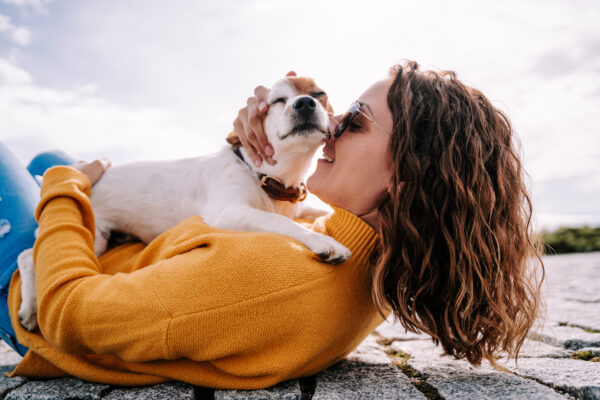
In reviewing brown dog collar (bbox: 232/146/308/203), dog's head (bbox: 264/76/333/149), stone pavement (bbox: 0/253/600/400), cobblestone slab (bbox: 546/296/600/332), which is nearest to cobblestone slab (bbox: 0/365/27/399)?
Answer: stone pavement (bbox: 0/253/600/400)

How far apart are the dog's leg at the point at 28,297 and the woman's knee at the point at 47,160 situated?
1188 mm

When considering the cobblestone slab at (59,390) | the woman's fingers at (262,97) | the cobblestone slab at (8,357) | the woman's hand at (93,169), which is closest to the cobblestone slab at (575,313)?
the woman's fingers at (262,97)

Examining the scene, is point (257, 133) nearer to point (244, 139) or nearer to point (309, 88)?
point (244, 139)

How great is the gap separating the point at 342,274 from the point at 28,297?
1.27m

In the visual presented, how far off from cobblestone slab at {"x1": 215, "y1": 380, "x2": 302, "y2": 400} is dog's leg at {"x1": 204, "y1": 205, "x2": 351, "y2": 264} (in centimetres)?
45

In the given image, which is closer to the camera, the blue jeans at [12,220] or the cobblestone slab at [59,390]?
the cobblestone slab at [59,390]

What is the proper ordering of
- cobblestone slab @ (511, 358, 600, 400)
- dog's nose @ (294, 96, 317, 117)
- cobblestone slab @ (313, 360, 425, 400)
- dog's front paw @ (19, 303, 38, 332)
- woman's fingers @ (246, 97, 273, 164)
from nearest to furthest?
cobblestone slab @ (511, 358, 600, 400), cobblestone slab @ (313, 360, 425, 400), dog's front paw @ (19, 303, 38, 332), dog's nose @ (294, 96, 317, 117), woman's fingers @ (246, 97, 273, 164)

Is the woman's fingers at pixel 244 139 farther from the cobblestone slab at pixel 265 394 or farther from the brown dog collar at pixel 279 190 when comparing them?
Answer: the cobblestone slab at pixel 265 394

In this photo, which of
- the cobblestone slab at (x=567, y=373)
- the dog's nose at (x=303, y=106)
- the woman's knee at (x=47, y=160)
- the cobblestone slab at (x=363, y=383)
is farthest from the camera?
the woman's knee at (x=47, y=160)

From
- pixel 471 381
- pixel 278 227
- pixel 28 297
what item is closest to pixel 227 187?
pixel 278 227

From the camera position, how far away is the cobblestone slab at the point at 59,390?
1.53 m

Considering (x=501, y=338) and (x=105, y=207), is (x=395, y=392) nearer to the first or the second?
(x=501, y=338)

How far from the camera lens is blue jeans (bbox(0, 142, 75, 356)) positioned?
2.08m

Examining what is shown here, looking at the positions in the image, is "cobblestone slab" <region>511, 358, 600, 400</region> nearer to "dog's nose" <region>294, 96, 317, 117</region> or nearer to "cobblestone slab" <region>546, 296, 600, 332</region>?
"cobblestone slab" <region>546, 296, 600, 332</region>
